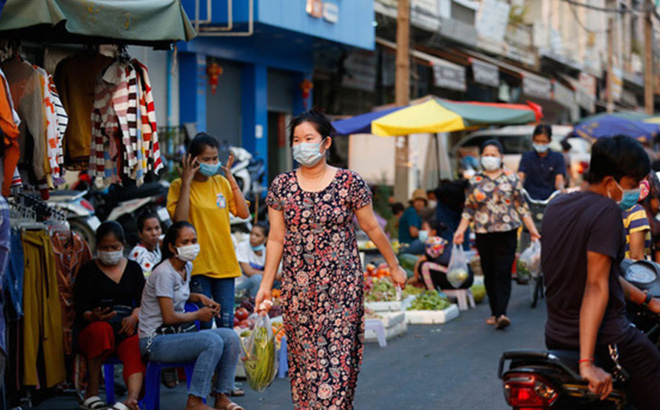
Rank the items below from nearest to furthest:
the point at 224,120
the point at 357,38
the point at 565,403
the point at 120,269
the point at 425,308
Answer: the point at 565,403 → the point at 120,269 → the point at 425,308 → the point at 224,120 → the point at 357,38

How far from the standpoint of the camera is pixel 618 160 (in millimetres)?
4309

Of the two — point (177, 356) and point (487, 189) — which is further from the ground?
point (487, 189)

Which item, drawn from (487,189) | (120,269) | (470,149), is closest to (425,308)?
(487,189)

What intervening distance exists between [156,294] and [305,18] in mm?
12338

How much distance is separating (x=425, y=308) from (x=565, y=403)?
6.86 meters

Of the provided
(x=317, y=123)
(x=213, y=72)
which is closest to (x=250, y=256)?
(x=317, y=123)

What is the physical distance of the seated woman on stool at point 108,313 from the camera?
22.0ft

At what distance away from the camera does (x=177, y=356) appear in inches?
258

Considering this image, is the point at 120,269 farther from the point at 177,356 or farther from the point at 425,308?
the point at 425,308

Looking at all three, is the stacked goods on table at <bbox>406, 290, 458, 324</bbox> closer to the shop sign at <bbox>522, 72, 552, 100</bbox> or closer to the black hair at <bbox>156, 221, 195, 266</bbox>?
the black hair at <bbox>156, 221, 195, 266</bbox>

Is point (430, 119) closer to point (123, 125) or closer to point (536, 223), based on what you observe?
point (536, 223)

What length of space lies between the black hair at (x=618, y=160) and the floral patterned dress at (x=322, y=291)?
1.65 metres

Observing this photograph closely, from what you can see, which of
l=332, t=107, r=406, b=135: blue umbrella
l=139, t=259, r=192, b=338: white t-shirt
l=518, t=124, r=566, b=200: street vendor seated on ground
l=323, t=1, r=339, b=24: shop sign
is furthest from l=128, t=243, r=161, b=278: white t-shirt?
l=323, t=1, r=339, b=24: shop sign

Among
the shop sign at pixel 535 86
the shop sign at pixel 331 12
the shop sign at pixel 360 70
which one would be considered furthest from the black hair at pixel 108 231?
the shop sign at pixel 535 86
